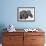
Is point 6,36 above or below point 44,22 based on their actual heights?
below

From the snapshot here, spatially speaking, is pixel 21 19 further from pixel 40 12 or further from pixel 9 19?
pixel 40 12

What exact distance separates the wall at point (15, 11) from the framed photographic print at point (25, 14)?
10 cm

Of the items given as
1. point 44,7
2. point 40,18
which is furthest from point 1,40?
point 44,7

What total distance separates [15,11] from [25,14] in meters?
0.34

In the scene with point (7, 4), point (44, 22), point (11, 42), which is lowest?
point (11, 42)

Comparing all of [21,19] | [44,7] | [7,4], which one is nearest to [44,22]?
[44,7]

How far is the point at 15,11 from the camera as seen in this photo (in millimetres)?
4262

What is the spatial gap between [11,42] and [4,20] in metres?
0.85

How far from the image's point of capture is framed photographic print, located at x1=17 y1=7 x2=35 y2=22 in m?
4.25

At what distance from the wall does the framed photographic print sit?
10cm

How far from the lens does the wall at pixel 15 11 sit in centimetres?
425

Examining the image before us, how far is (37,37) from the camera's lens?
12.5 ft

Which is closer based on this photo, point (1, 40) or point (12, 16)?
point (1, 40)

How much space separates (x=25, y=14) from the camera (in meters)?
4.28
